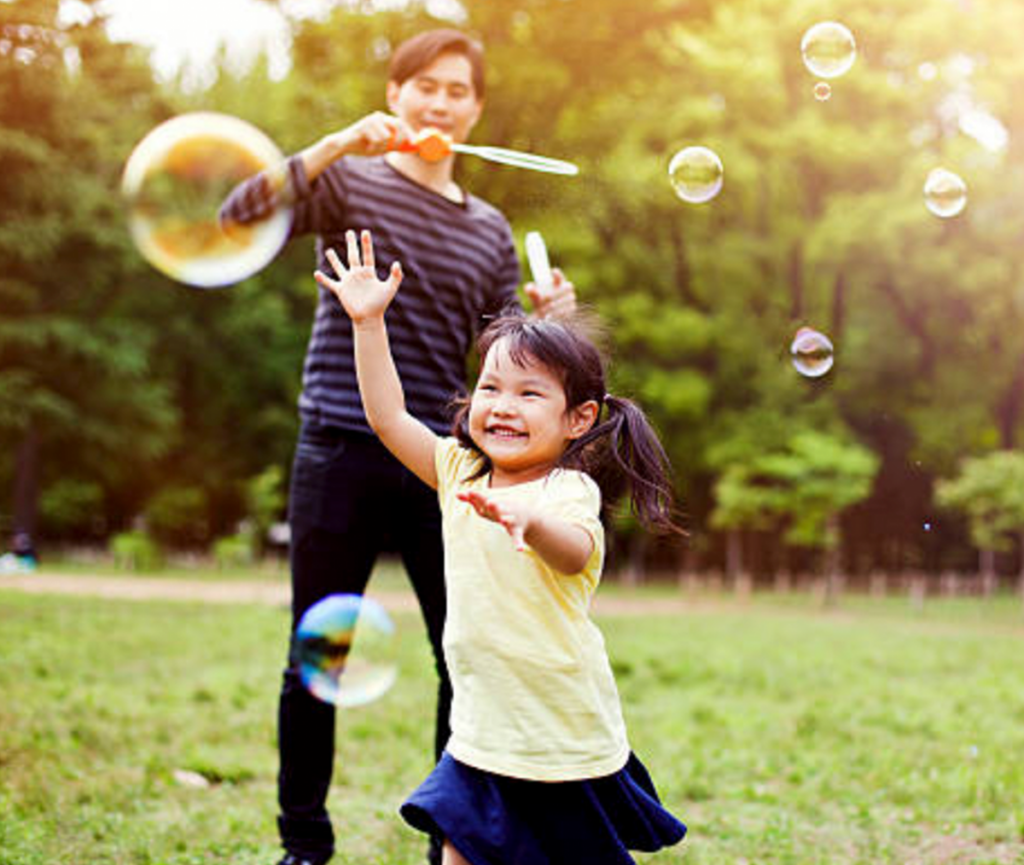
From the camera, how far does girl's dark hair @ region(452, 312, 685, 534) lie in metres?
2.53

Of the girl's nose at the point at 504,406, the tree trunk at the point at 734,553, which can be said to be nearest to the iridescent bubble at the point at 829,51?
the girl's nose at the point at 504,406

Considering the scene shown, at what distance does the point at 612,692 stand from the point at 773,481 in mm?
23870

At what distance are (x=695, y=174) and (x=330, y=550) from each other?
5.74 ft

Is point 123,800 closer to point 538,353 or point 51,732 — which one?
point 51,732

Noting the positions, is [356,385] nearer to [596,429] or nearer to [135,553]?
[596,429]

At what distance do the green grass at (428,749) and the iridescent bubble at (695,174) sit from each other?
6.83 feet

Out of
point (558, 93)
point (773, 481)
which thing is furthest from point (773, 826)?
point (773, 481)

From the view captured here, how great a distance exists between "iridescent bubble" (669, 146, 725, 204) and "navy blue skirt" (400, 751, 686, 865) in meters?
2.31

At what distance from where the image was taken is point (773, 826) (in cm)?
427

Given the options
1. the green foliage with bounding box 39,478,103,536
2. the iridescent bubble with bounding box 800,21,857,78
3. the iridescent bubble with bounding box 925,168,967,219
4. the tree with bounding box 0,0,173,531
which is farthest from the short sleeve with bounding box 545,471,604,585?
the green foliage with bounding box 39,478,103,536

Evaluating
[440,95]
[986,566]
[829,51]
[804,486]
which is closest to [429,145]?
[440,95]

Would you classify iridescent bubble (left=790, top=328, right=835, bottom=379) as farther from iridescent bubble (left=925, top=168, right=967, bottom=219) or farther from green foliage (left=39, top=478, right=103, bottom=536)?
green foliage (left=39, top=478, right=103, bottom=536)

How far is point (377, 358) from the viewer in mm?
2652

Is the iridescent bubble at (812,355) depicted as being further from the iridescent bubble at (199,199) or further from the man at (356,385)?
the iridescent bubble at (199,199)
